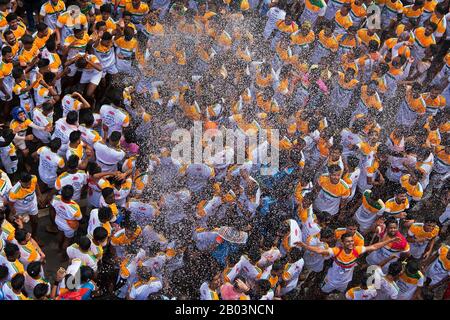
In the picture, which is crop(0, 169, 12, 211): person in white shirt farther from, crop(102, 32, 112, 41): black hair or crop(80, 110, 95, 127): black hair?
crop(102, 32, 112, 41): black hair

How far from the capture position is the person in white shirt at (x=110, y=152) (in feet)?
21.1

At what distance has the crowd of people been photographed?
572cm

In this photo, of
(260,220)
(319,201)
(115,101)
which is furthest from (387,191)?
(115,101)

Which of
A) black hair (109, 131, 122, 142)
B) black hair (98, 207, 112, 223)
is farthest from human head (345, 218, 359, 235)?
black hair (109, 131, 122, 142)

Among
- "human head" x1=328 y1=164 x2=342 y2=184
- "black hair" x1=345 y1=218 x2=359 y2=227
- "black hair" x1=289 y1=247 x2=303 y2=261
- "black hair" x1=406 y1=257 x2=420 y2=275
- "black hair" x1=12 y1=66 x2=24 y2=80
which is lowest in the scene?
"black hair" x1=345 y1=218 x2=359 y2=227

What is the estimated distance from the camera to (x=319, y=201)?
6.62 meters

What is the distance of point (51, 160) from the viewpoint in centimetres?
620

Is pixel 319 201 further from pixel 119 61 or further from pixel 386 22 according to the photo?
pixel 386 22

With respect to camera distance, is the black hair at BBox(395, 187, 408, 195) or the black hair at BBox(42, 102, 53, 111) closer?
the black hair at BBox(395, 187, 408, 195)

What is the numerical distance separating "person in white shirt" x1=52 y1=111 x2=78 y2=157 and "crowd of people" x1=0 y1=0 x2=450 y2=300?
0.02m

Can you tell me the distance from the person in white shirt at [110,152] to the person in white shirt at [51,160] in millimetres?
382

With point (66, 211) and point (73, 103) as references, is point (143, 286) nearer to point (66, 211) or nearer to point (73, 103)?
point (66, 211)

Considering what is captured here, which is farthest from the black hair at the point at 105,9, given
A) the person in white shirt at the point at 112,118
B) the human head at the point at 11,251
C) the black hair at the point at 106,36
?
the human head at the point at 11,251

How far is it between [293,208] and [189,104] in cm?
176
